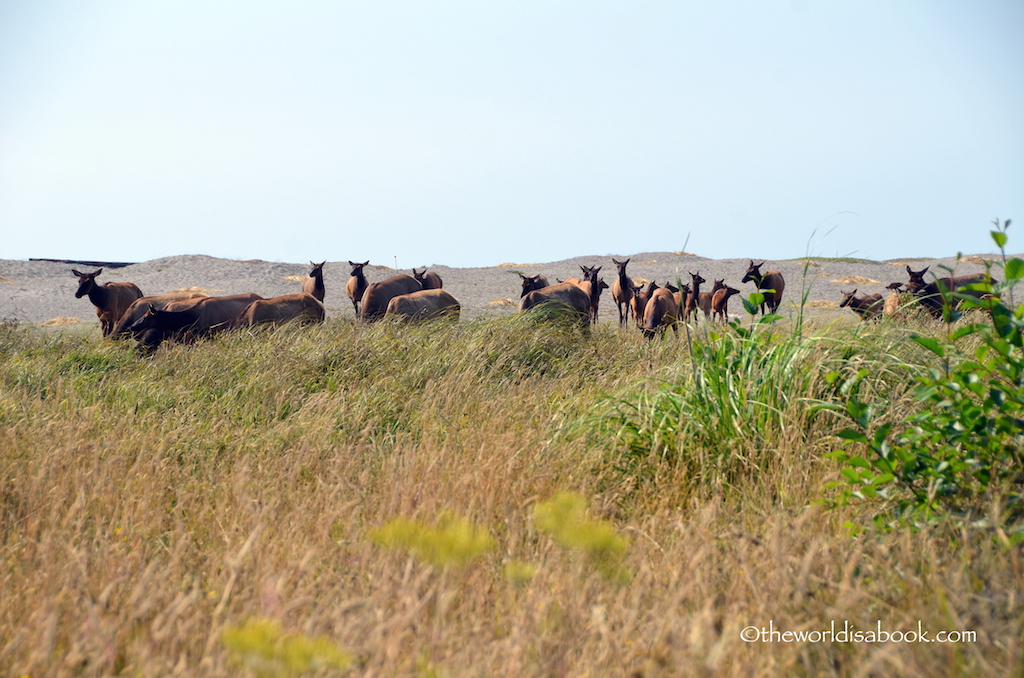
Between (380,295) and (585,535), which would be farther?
(380,295)

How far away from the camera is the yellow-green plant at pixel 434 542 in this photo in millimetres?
2512

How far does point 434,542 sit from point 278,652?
965 millimetres

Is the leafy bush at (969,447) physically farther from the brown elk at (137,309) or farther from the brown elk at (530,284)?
the brown elk at (530,284)

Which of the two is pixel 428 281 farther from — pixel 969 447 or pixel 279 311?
pixel 969 447

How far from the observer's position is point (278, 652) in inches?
66.7

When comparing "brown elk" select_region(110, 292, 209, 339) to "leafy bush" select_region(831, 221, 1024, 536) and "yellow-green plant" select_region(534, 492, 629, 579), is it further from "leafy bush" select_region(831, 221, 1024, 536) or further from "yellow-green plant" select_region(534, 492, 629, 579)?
"leafy bush" select_region(831, 221, 1024, 536)

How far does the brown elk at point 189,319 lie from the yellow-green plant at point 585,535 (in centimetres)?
973

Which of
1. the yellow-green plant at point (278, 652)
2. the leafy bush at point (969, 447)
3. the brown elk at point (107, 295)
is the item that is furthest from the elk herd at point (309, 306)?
the yellow-green plant at point (278, 652)

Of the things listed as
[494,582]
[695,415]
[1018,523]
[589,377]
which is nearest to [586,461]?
[695,415]

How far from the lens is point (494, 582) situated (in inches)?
112

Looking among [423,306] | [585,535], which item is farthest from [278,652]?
[423,306]

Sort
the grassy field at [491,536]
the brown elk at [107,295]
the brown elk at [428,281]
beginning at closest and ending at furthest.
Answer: the grassy field at [491,536], the brown elk at [107,295], the brown elk at [428,281]

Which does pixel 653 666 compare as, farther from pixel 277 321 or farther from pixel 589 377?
pixel 277 321

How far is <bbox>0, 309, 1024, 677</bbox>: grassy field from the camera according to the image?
2.10 m
